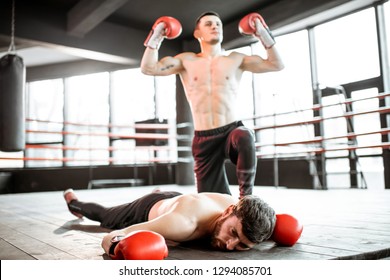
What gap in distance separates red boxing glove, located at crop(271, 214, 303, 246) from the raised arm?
130cm

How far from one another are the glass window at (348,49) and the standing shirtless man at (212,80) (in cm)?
306

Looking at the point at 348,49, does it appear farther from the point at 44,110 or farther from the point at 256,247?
the point at 44,110

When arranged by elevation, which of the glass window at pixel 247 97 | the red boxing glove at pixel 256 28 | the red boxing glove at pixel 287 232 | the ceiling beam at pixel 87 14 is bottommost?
the red boxing glove at pixel 287 232

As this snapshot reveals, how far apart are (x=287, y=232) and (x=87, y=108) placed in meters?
6.95

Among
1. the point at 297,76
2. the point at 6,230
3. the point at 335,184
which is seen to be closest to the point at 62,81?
the point at 297,76

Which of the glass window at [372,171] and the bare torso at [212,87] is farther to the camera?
the glass window at [372,171]

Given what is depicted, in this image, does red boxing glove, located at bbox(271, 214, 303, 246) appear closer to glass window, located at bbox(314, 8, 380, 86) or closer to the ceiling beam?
the ceiling beam

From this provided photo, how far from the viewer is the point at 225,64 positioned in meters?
2.57

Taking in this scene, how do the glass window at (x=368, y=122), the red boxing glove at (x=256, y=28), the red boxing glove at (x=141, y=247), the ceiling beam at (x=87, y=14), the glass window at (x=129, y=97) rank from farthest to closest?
the glass window at (x=129, y=97)
the glass window at (x=368, y=122)
the ceiling beam at (x=87, y=14)
the red boxing glove at (x=256, y=28)
the red boxing glove at (x=141, y=247)

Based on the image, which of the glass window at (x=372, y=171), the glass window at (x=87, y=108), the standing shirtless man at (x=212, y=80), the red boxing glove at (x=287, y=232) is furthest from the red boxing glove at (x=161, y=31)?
the glass window at (x=87, y=108)

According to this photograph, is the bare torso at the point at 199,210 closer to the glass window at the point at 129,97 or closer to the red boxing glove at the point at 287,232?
the red boxing glove at the point at 287,232

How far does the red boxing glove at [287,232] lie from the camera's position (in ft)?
4.59

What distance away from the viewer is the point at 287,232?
1.40 meters

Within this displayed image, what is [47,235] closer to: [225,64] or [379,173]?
[225,64]
